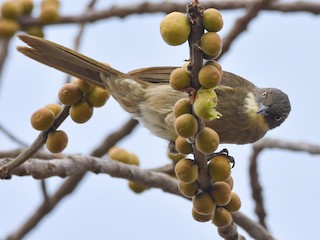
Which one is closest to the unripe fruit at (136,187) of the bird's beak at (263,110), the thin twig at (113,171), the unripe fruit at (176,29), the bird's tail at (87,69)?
the thin twig at (113,171)

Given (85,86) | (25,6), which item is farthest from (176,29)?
(25,6)

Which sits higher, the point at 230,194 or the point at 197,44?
the point at 197,44

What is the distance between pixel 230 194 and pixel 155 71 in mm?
1911

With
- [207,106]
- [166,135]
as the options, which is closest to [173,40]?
[207,106]

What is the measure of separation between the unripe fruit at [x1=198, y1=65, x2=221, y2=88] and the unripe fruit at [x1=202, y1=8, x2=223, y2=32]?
13 cm

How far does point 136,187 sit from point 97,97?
982mm

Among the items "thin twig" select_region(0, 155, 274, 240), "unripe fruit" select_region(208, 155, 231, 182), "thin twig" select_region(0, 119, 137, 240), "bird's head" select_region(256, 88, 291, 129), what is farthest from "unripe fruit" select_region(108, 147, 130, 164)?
"unripe fruit" select_region(208, 155, 231, 182)

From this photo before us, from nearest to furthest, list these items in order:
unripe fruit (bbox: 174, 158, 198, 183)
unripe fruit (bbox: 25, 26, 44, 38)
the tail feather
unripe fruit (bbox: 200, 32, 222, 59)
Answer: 1. unripe fruit (bbox: 200, 32, 222, 59)
2. unripe fruit (bbox: 174, 158, 198, 183)
3. the tail feather
4. unripe fruit (bbox: 25, 26, 44, 38)

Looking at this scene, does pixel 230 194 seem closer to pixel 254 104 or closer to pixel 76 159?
pixel 76 159

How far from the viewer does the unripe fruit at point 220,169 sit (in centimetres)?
257

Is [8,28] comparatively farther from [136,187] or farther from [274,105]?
[274,105]

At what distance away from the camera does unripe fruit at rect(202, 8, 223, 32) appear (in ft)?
7.08

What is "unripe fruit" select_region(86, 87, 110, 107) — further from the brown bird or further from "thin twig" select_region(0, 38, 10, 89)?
"thin twig" select_region(0, 38, 10, 89)

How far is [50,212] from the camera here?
448cm
